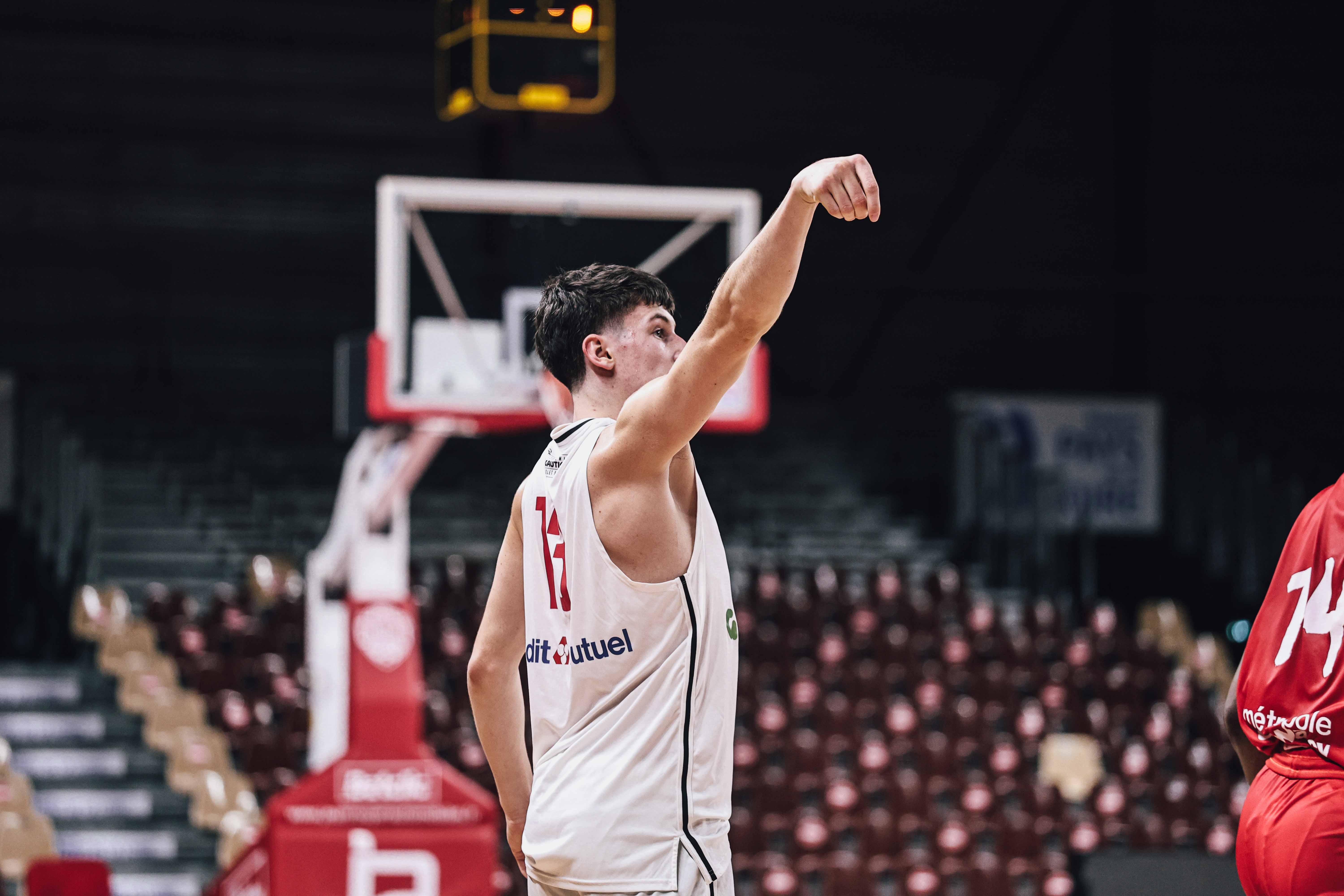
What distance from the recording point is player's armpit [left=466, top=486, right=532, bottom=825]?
3.07 meters

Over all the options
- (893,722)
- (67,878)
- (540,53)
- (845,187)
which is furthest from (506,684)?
(893,722)

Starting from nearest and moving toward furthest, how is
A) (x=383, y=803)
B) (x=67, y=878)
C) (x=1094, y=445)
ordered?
(x=383, y=803) → (x=67, y=878) → (x=1094, y=445)

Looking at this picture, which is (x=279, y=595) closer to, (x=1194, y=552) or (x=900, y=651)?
(x=900, y=651)

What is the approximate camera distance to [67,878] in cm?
776

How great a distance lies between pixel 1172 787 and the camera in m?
11.8

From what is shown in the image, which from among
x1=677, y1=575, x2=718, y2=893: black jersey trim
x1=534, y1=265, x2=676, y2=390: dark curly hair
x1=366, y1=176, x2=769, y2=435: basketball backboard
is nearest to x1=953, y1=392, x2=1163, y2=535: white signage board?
x1=366, y1=176, x2=769, y2=435: basketball backboard

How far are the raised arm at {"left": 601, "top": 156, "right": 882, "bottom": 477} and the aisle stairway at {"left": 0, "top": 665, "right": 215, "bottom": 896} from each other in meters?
8.55

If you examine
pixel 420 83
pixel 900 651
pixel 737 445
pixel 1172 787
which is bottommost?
pixel 1172 787

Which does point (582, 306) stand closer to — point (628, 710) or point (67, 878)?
point (628, 710)

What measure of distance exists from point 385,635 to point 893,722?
5.10 meters

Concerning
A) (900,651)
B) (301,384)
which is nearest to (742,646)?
(900,651)

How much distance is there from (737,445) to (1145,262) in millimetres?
5136

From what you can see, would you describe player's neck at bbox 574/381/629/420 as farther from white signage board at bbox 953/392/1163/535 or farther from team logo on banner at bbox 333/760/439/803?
white signage board at bbox 953/392/1163/535

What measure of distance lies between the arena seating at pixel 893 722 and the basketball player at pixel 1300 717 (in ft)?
21.8
